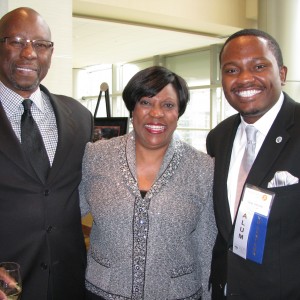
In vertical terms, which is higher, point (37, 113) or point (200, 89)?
point (200, 89)

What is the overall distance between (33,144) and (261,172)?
3.24ft

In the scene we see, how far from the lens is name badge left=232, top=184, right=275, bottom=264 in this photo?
1.52m

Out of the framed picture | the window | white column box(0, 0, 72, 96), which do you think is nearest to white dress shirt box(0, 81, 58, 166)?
the framed picture

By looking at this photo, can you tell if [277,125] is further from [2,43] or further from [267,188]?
[2,43]

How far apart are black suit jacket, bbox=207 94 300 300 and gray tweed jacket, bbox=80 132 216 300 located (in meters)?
0.15

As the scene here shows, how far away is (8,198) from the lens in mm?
1677

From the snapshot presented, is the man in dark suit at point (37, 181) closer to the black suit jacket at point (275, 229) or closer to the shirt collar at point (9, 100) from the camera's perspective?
the shirt collar at point (9, 100)

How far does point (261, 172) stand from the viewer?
159cm

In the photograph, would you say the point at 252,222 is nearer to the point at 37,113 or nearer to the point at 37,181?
the point at 37,181

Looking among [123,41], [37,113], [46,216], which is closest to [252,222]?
[46,216]

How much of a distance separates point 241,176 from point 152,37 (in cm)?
763

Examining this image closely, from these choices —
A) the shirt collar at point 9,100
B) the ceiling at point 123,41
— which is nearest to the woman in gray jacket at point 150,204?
the shirt collar at point 9,100

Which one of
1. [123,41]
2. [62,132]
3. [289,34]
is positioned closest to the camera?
[62,132]

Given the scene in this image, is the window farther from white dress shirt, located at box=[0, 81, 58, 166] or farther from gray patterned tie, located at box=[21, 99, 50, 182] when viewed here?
gray patterned tie, located at box=[21, 99, 50, 182]
